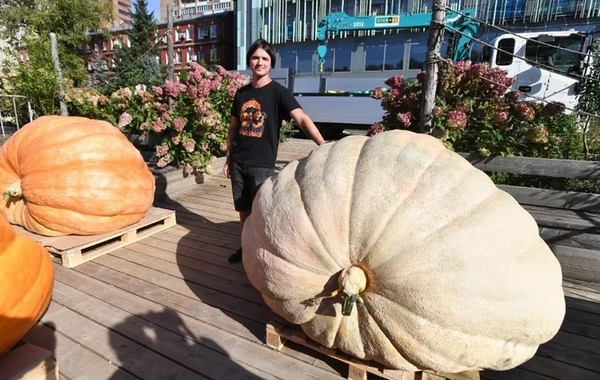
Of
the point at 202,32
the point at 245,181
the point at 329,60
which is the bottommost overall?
the point at 245,181

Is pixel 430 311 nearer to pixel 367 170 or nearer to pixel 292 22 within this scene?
pixel 367 170

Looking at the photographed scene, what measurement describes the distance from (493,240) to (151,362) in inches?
67.2

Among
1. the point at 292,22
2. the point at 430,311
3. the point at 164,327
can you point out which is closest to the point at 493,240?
the point at 430,311

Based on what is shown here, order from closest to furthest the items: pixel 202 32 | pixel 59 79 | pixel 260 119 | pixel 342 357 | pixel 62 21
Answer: pixel 342 357
pixel 260 119
pixel 59 79
pixel 62 21
pixel 202 32

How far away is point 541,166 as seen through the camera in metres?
2.93

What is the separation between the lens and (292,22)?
22.8 metres

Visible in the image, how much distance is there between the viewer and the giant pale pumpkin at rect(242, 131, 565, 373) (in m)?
1.32

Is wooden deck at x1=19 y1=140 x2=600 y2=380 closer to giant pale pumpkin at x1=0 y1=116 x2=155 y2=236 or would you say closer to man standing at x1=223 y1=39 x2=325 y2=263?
giant pale pumpkin at x1=0 y1=116 x2=155 y2=236

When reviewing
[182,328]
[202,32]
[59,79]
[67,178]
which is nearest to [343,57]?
[59,79]

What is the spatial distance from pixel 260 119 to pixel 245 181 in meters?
0.49

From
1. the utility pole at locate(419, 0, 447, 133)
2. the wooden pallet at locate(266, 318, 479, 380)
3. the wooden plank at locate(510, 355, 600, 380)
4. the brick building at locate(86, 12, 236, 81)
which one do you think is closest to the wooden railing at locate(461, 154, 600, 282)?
the utility pole at locate(419, 0, 447, 133)

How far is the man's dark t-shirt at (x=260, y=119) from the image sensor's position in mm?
2574

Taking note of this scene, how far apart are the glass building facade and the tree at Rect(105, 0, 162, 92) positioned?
6.01 meters

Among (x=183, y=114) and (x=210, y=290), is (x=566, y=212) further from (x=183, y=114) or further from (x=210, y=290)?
(x=183, y=114)
